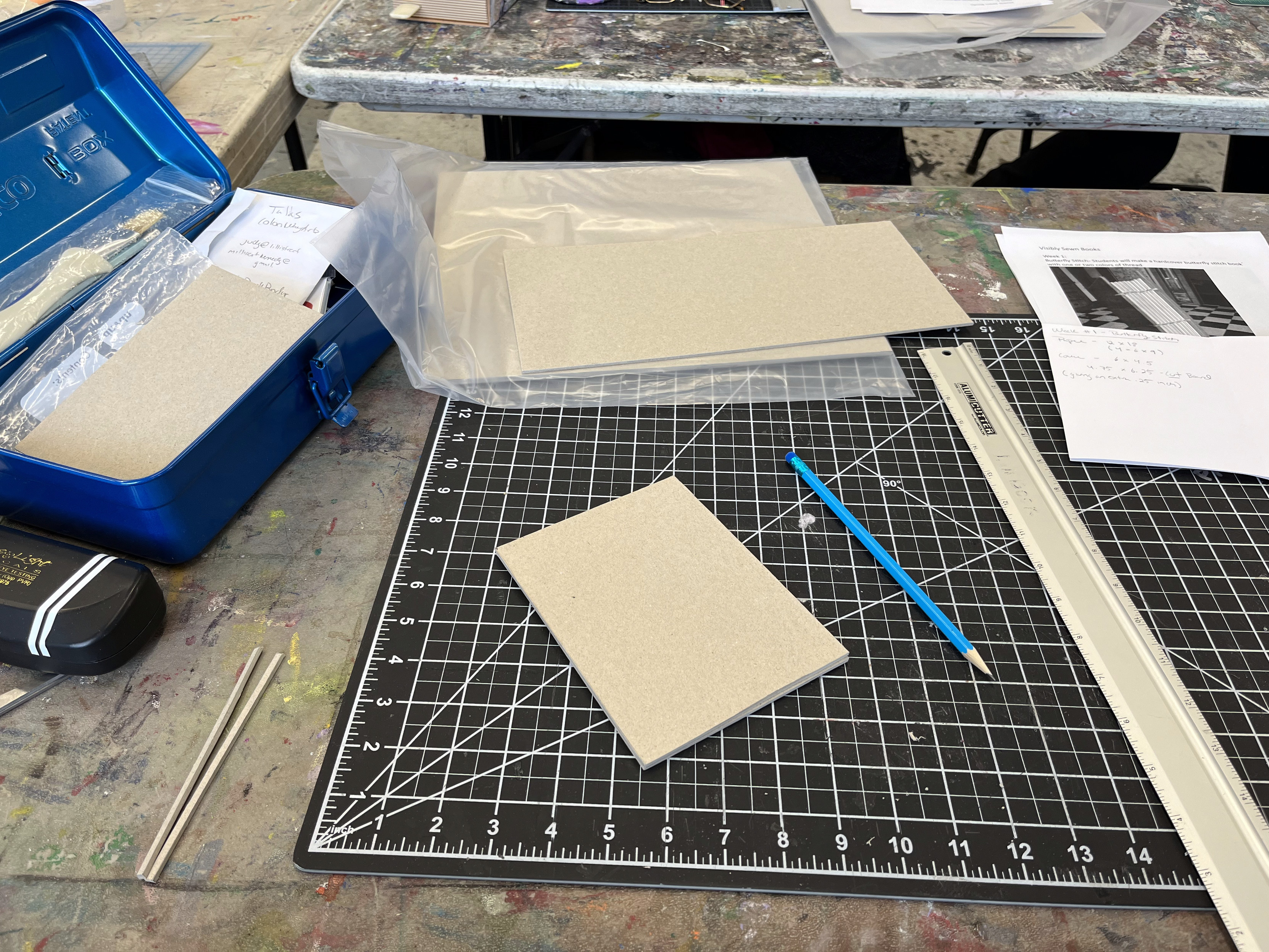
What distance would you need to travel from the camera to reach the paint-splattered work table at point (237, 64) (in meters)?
1.17

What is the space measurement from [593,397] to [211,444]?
0.36 meters

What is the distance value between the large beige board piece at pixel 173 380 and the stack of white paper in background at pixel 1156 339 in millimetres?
800

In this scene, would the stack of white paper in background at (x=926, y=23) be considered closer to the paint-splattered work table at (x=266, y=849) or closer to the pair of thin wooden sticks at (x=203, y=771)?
the paint-splattered work table at (x=266, y=849)

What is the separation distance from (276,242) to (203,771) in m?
0.57

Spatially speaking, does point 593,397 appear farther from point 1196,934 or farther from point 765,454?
point 1196,934

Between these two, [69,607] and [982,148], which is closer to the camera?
[69,607]

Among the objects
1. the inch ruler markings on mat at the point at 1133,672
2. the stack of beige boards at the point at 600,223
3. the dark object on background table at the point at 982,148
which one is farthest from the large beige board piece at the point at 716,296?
the dark object on background table at the point at 982,148

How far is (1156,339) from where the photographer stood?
2.96 ft

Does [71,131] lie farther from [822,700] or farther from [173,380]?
[822,700]

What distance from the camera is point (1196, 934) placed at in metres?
0.50

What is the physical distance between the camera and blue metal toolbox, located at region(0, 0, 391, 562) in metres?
0.64

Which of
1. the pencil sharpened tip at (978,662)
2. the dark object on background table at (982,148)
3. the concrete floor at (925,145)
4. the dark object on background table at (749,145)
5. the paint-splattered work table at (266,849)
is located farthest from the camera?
the concrete floor at (925,145)

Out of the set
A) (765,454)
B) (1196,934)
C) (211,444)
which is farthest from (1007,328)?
(211,444)

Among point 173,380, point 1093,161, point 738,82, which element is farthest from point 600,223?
point 1093,161
